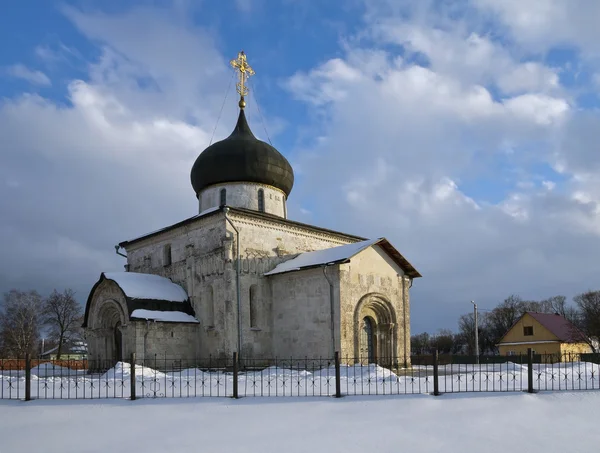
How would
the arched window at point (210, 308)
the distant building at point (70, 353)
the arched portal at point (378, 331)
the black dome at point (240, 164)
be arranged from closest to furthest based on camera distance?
the arched portal at point (378, 331) < the arched window at point (210, 308) < the black dome at point (240, 164) < the distant building at point (70, 353)

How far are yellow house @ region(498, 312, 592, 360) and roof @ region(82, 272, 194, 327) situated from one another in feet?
91.3

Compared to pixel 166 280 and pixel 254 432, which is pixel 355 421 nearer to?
pixel 254 432

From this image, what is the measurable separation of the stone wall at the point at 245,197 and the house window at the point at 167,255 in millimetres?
2327

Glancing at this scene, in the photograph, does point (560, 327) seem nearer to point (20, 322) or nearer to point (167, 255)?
point (167, 255)

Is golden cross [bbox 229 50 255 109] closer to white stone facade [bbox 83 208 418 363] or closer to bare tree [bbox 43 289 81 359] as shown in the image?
white stone facade [bbox 83 208 418 363]

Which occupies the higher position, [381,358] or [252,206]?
[252,206]

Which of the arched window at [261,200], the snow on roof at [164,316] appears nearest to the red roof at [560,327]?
the arched window at [261,200]

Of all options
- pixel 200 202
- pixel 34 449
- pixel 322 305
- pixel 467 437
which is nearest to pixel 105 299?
pixel 200 202

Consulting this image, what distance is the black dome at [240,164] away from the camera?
81.4ft

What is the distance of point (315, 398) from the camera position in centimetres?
1191

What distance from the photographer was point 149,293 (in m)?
22.3

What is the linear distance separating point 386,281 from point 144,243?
38.3 ft

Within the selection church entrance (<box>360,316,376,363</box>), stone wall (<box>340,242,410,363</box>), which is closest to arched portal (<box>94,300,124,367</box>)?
stone wall (<box>340,242,410,363</box>)

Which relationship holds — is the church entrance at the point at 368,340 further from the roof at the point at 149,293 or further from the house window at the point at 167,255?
the house window at the point at 167,255
